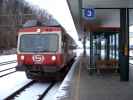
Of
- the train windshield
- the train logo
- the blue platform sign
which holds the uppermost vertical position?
the blue platform sign

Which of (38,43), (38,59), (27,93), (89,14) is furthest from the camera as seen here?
(38,43)

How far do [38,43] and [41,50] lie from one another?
1.54 ft

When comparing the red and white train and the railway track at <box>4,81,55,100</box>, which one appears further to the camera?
the red and white train

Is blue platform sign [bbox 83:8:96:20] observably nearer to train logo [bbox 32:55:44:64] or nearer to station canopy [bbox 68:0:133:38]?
station canopy [bbox 68:0:133:38]

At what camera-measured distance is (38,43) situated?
18375 mm

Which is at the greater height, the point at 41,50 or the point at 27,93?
the point at 41,50

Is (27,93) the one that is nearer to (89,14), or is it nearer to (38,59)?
(38,59)

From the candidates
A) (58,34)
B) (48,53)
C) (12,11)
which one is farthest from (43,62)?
(12,11)

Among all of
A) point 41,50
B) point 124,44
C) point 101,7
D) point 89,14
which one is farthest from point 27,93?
point 101,7

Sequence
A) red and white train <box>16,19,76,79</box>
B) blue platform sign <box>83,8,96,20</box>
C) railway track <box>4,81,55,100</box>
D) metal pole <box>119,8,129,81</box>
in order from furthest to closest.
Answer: red and white train <box>16,19,76,79</box> → blue platform sign <box>83,8,96,20</box> → metal pole <box>119,8,129,81</box> → railway track <box>4,81,55,100</box>

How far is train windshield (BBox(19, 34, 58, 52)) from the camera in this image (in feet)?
59.6

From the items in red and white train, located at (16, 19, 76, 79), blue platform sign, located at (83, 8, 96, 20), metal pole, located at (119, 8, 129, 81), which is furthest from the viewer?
red and white train, located at (16, 19, 76, 79)

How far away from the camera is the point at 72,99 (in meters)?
10.7

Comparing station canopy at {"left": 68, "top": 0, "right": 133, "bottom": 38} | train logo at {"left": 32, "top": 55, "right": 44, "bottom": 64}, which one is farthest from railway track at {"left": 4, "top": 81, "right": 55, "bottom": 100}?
station canopy at {"left": 68, "top": 0, "right": 133, "bottom": 38}
